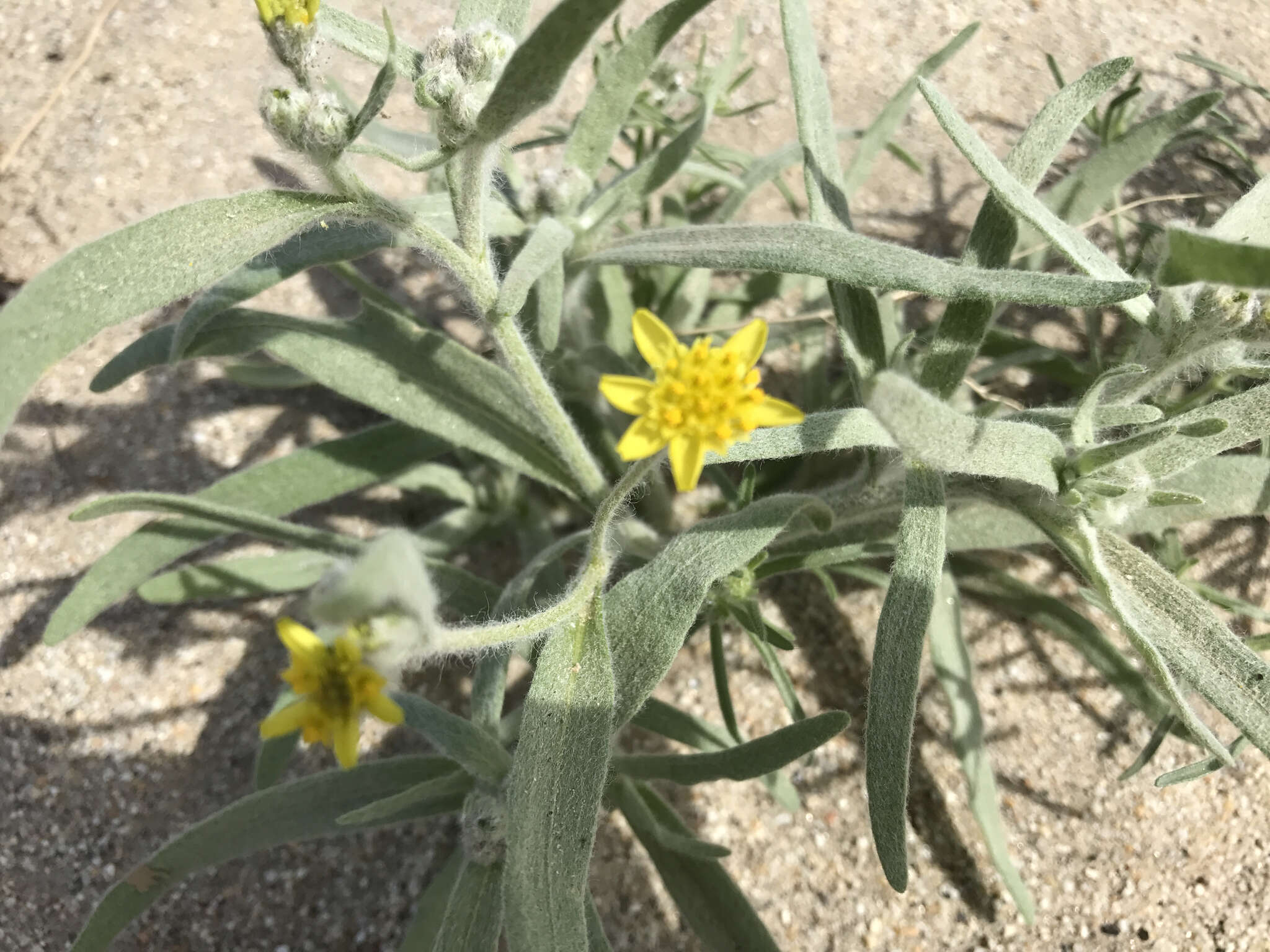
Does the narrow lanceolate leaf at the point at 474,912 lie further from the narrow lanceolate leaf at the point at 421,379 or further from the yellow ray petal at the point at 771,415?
the yellow ray petal at the point at 771,415

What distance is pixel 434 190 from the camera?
262 centimetres

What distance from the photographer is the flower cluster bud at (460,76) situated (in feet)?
4.91

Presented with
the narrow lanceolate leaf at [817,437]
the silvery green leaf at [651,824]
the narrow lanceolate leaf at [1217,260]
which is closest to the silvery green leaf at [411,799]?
the silvery green leaf at [651,824]

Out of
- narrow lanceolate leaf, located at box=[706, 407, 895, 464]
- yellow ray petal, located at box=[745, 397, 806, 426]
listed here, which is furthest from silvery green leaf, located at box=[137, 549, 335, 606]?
yellow ray petal, located at box=[745, 397, 806, 426]

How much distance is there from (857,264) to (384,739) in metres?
1.86

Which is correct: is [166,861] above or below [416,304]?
below

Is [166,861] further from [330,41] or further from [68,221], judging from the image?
[68,221]

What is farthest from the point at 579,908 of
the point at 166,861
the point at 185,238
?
the point at 185,238

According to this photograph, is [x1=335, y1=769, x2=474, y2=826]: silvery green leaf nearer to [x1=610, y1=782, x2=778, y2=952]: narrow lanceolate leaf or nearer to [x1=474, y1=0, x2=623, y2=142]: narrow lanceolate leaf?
[x1=610, y1=782, x2=778, y2=952]: narrow lanceolate leaf

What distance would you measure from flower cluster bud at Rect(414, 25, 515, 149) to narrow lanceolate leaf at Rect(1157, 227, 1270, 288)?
104 cm

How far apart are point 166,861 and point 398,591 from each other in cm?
132

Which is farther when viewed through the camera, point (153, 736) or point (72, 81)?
point (72, 81)

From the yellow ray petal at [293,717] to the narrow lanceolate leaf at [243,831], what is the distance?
2.37 ft

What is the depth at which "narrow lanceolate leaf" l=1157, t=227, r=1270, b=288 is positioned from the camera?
113cm
